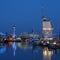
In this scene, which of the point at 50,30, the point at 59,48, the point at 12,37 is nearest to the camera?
the point at 59,48

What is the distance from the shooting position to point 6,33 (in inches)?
6009

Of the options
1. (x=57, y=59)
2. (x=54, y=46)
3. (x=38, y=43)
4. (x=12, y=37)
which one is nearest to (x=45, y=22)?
(x=12, y=37)

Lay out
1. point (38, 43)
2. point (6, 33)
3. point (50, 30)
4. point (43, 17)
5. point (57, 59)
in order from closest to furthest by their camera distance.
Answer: point (57, 59) < point (38, 43) < point (50, 30) < point (43, 17) < point (6, 33)

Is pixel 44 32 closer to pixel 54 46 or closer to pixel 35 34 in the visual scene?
pixel 35 34

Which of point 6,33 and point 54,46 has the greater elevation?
point 6,33

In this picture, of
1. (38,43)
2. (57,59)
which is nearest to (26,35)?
(38,43)

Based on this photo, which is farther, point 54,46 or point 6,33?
point 6,33

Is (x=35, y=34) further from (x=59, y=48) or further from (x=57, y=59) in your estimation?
(x=57, y=59)

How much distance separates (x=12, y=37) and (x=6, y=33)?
456 inches

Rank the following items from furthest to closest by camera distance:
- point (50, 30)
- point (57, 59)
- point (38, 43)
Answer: point (50, 30), point (38, 43), point (57, 59)

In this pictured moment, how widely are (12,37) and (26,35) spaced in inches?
801

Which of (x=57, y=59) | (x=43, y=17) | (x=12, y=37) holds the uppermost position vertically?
(x=43, y=17)

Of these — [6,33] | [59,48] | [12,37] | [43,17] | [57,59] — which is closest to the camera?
[57,59]

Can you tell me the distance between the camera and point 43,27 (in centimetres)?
12900
